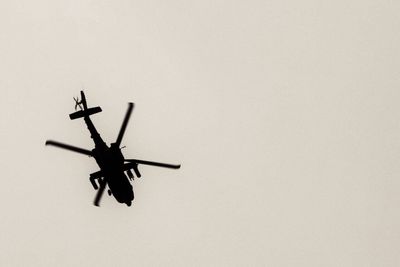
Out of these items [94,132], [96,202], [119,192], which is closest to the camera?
[96,202]

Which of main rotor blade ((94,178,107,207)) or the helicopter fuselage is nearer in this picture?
main rotor blade ((94,178,107,207))

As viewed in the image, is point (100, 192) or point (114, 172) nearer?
point (100, 192)

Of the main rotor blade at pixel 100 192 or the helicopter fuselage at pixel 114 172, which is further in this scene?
the helicopter fuselage at pixel 114 172

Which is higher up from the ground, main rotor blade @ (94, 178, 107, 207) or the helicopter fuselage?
the helicopter fuselage

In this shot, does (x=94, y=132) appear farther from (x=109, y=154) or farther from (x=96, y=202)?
(x=96, y=202)

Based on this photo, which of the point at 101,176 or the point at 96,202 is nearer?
the point at 96,202

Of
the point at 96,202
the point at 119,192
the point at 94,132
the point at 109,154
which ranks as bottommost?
the point at 96,202

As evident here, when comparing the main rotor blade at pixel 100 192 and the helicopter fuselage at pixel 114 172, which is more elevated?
the helicopter fuselage at pixel 114 172

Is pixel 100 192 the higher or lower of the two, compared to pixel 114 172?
lower

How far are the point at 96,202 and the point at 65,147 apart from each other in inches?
119

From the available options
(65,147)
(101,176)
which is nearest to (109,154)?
(101,176)

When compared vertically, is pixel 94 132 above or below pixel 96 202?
above

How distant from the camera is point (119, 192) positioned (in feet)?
82.1

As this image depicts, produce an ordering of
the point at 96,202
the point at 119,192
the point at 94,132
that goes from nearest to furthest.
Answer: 1. the point at 96,202
2. the point at 119,192
3. the point at 94,132
